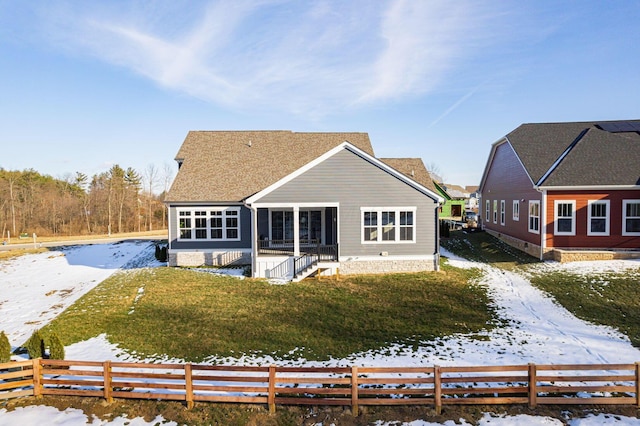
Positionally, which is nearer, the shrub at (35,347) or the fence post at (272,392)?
the fence post at (272,392)

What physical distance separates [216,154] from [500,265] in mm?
18401

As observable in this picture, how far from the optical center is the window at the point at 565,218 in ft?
61.6

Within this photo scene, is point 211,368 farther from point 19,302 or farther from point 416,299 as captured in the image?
point 19,302

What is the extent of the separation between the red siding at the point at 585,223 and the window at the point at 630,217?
0.18 meters

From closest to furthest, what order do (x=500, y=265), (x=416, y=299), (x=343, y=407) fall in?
(x=343, y=407), (x=416, y=299), (x=500, y=265)

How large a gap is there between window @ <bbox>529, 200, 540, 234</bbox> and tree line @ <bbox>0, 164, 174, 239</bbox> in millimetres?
49422

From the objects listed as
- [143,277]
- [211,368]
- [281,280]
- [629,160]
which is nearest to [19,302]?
[143,277]

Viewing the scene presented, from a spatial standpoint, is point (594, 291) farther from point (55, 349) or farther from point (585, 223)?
point (55, 349)

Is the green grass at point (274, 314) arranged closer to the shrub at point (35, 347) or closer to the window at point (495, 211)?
the shrub at point (35, 347)

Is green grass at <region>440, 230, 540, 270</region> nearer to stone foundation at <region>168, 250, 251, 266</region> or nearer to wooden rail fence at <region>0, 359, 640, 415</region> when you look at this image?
wooden rail fence at <region>0, 359, 640, 415</region>

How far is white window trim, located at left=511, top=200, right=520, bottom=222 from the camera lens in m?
22.8

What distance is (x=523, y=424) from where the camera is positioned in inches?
263

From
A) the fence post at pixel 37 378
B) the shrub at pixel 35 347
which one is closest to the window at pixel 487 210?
the shrub at pixel 35 347

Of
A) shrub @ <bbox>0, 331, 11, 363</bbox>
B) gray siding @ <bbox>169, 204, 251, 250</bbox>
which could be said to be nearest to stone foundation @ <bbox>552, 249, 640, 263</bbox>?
gray siding @ <bbox>169, 204, 251, 250</bbox>
